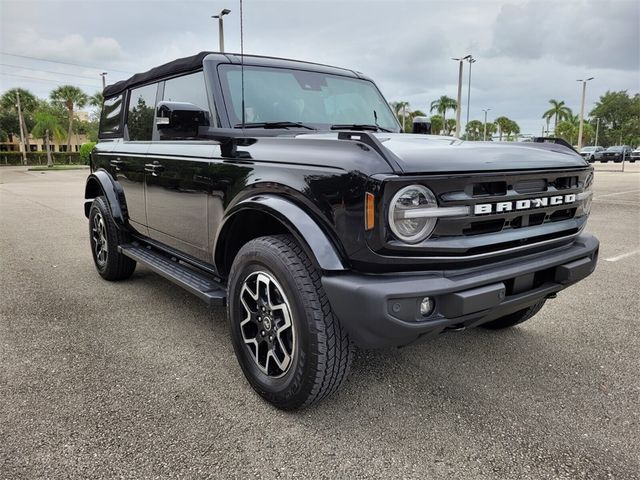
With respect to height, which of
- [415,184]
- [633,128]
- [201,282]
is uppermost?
[633,128]

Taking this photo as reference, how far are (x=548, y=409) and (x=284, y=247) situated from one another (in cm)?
163

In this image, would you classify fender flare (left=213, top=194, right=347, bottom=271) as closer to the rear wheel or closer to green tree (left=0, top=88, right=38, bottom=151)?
the rear wheel

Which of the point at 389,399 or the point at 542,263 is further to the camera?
the point at 389,399

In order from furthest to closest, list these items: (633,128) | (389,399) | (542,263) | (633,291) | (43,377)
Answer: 1. (633,128)
2. (633,291)
3. (43,377)
4. (389,399)
5. (542,263)

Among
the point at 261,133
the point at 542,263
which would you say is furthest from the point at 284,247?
the point at 542,263

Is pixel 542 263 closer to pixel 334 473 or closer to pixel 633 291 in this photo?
pixel 334 473

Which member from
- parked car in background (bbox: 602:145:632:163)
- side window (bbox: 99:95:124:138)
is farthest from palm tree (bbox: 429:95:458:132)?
side window (bbox: 99:95:124:138)

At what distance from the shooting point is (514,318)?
3529 millimetres

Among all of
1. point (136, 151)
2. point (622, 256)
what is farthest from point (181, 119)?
point (622, 256)

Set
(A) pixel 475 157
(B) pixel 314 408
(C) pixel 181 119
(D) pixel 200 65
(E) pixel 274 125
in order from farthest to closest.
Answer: (D) pixel 200 65 → (E) pixel 274 125 → (C) pixel 181 119 → (B) pixel 314 408 → (A) pixel 475 157

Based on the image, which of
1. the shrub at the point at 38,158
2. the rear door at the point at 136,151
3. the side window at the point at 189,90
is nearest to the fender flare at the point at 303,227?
the side window at the point at 189,90

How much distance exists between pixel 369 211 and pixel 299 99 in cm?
165

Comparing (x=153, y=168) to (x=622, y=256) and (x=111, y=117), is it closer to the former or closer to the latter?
(x=111, y=117)

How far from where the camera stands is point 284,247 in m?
2.46
